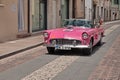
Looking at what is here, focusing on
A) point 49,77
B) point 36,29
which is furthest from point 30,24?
point 49,77

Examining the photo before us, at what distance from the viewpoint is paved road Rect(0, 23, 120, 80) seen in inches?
376

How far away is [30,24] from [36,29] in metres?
2.55

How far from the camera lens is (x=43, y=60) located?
1262 centimetres

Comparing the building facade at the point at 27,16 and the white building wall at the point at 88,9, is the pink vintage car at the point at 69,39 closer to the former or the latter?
the building facade at the point at 27,16

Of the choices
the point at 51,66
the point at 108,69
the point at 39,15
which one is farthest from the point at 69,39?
the point at 39,15

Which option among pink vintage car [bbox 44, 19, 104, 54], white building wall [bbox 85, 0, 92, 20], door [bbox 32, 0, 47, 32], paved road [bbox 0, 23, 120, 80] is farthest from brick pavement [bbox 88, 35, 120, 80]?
white building wall [bbox 85, 0, 92, 20]

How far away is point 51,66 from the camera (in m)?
11.2

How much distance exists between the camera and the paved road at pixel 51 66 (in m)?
9.55

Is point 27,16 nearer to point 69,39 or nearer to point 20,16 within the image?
point 20,16

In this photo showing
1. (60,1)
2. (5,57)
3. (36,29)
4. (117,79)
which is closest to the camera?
(117,79)

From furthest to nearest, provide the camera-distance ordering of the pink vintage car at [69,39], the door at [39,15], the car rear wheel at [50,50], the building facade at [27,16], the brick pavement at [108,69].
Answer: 1. the door at [39,15]
2. the building facade at [27,16]
3. the car rear wheel at [50,50]
4. the pink vintage car at [69,39]
5. the brick pavement at [108,69]

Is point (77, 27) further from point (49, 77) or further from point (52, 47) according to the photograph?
point (49, 77)

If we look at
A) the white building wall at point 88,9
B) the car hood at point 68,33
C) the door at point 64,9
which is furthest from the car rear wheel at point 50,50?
the white building wall at point 88,9

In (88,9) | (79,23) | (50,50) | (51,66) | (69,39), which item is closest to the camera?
(51,66)
